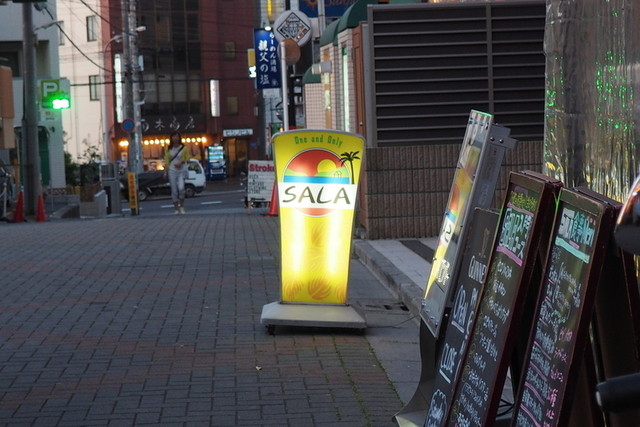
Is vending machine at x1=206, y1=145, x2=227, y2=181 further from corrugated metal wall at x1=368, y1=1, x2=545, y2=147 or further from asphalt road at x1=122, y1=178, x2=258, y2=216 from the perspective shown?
corrugated metal wall at x1=368, y1=1, x2=545, y2=147

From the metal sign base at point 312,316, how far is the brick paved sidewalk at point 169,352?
12 cm

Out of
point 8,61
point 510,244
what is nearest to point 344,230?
point 510,244

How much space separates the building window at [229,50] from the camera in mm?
73062

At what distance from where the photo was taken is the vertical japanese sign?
2883 cm

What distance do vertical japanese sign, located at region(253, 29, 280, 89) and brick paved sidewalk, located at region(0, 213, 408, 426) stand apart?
51.7 ft

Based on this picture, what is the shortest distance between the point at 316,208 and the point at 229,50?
6570 centimetres

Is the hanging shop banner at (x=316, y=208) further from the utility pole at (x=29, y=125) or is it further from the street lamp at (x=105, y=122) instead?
the street lamp at (x=105, y=122)

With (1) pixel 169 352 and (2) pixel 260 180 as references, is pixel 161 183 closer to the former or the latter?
(2) pixel 260 180

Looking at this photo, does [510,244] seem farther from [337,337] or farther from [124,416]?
[337,337]

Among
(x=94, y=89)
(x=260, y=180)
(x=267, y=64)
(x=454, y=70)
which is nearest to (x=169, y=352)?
(x=454, y=70)

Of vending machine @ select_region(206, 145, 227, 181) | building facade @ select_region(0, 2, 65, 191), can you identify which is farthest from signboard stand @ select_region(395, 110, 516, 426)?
vending machine @ select_region(206, 145, 227, 181)

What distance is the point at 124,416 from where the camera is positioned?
612 cm

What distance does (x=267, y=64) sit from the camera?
28.9 meters

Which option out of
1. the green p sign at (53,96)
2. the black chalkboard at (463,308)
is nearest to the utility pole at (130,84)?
the green p sign at (53,96)
